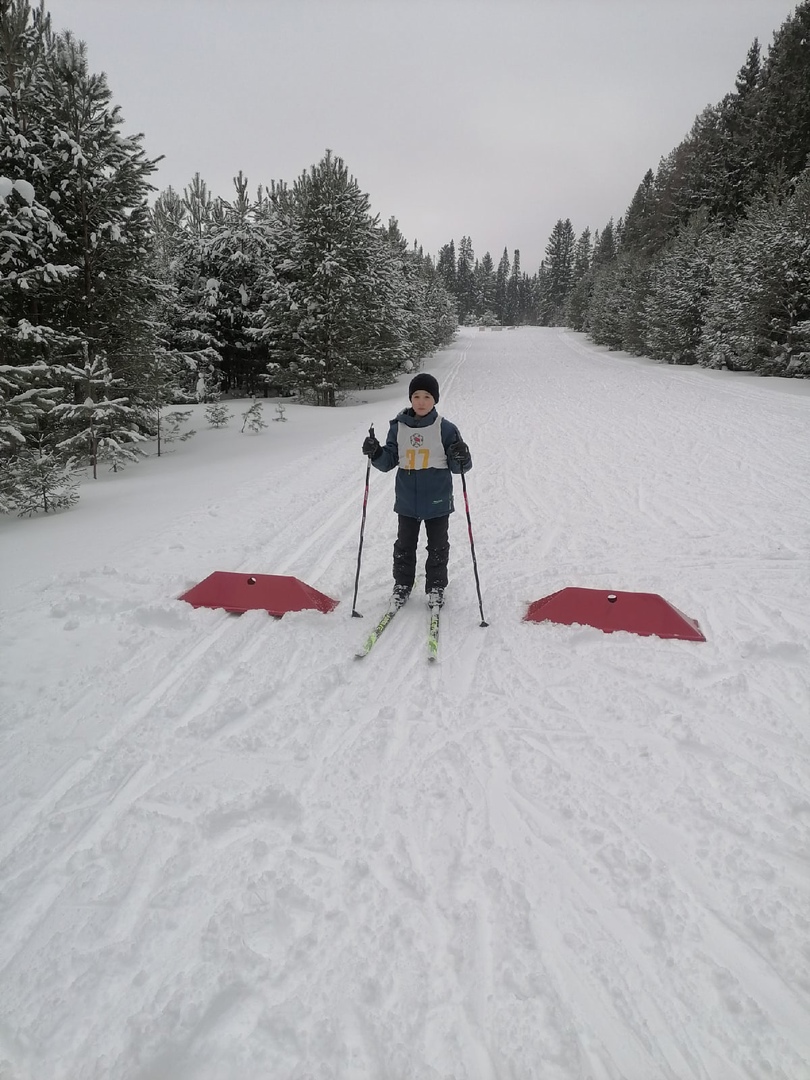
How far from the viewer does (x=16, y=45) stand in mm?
8758

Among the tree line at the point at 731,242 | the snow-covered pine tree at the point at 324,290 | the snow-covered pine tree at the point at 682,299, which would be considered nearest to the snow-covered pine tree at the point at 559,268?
the tree line at the point at 731,242

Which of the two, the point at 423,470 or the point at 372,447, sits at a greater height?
the point at 372,447

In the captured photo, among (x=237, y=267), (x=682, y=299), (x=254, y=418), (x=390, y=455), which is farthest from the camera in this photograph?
(x=682, y=299)

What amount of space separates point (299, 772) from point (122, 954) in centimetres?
103

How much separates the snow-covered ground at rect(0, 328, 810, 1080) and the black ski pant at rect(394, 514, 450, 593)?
0.40 m

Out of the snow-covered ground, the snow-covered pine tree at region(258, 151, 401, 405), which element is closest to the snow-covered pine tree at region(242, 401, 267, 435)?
the snow-covered pine tree at region(258, 151, 401, 405)

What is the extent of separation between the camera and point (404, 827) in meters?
2.51

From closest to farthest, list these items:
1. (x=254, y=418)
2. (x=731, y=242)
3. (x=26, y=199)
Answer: (x=26, y=199)
(x=254, y=418)
(x=731, y=242)

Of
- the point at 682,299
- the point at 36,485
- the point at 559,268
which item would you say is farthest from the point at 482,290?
the point at 36,485

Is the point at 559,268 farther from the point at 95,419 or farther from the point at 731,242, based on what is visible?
the point at 95,419

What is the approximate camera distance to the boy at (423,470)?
173 inches

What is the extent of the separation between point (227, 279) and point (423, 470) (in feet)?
63.1

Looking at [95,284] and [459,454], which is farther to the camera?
[95,284]

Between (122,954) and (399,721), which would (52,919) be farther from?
(399,721)
